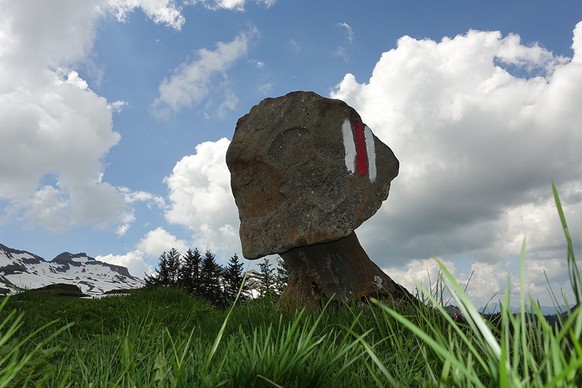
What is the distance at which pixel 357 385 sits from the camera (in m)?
2.22

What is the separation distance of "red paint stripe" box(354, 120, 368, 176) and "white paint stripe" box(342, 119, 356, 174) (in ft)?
0.24

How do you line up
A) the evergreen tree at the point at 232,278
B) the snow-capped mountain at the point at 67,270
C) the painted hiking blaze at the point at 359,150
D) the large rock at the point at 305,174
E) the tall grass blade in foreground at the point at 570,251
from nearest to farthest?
the tall grass blade in foreground at the point at 570,251, the large rock at the point at 305,174, the painted hiking blaze at the point at 359,150, the evergreen tree at the point at 232,278, the snow-capped mountain at the point at 67,270

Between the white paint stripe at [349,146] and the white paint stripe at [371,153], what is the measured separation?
29 centimetres

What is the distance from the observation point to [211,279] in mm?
23062

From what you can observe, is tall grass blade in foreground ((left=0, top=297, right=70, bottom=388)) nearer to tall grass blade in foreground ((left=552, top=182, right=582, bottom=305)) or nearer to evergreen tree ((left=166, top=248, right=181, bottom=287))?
tall grass blade in foreground ((left=552, top=182, right=582, bottom=305))

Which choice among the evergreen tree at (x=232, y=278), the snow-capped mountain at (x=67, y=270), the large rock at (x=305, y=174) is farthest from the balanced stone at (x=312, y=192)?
the snow-capped mountain at (x=67, y=270)

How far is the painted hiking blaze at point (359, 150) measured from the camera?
707cm

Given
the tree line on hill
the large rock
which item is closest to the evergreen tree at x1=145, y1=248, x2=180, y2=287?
the tree line on hill

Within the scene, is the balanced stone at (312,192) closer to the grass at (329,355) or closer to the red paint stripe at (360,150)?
the red paint stripe at (360,150)

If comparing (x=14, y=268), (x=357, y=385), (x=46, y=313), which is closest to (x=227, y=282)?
(x=46, y=313)

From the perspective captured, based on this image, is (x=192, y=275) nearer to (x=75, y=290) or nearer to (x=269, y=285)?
(x=75, y=290)

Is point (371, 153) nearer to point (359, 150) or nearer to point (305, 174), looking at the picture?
point (359, 150)

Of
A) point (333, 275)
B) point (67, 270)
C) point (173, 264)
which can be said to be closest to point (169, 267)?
point (173, 264)

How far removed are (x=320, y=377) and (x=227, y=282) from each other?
21.6 metres
